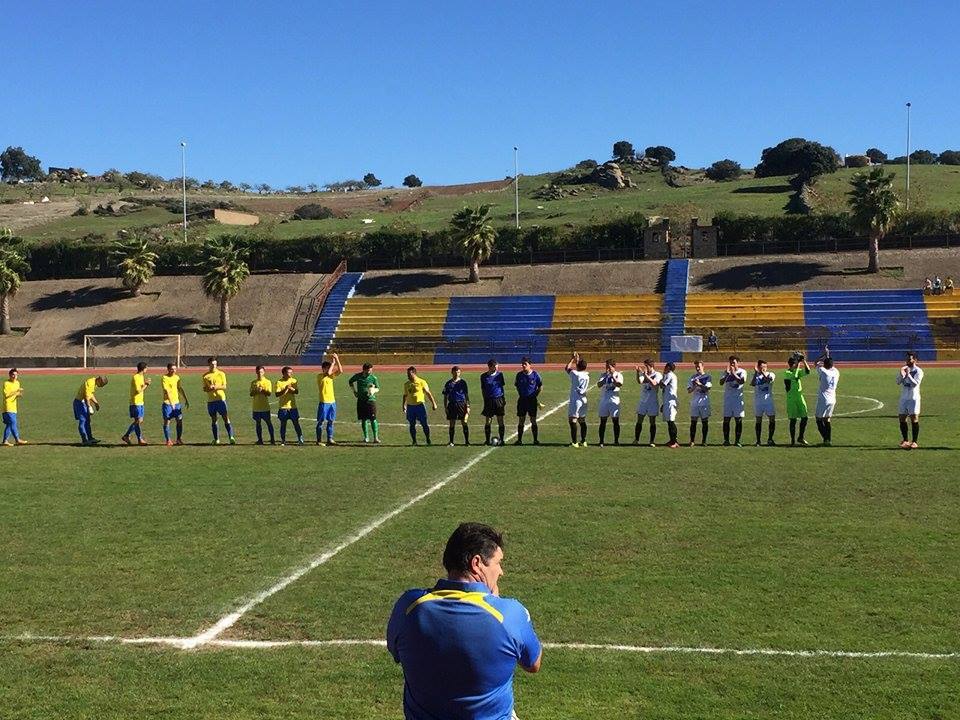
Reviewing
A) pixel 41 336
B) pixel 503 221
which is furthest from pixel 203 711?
pixel 503 221

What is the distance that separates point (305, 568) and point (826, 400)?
45.8ft

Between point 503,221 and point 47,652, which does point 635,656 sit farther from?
point 503,221

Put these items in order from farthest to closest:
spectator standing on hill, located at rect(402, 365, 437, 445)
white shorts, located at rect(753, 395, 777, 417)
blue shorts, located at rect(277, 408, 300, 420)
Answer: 1. blue shorts, located at rect(277, 408, 300, 420)
2. spectator standing on hill, located at rect(402, 365, 437, 445)
3. white shorts, located at rect(753, 395, 777, 417)

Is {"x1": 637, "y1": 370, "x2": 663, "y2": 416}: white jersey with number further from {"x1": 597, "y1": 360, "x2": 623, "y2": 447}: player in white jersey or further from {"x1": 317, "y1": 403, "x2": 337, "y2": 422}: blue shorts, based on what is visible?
{"x1": 317, "y1": 403, "x2": 337, "y2": 422}: blue shorts

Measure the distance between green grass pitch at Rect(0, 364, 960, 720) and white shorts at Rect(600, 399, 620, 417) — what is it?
1392mm

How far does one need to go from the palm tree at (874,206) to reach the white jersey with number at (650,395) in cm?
4854

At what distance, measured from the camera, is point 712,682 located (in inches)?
309

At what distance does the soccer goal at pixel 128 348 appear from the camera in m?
61.4

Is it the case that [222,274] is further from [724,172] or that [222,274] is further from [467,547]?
[724,172]

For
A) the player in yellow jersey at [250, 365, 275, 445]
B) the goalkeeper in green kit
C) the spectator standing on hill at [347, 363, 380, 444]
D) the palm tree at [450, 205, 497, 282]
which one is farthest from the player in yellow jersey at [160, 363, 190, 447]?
the palm tree at [450, 205, 497, 282]

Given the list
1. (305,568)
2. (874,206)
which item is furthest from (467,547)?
(874,206)

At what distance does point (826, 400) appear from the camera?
21766 millimetres

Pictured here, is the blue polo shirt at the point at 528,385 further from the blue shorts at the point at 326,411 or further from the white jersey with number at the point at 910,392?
the white jersey with number at the point at 910,392

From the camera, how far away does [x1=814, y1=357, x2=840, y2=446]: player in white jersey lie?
21.5 meters
